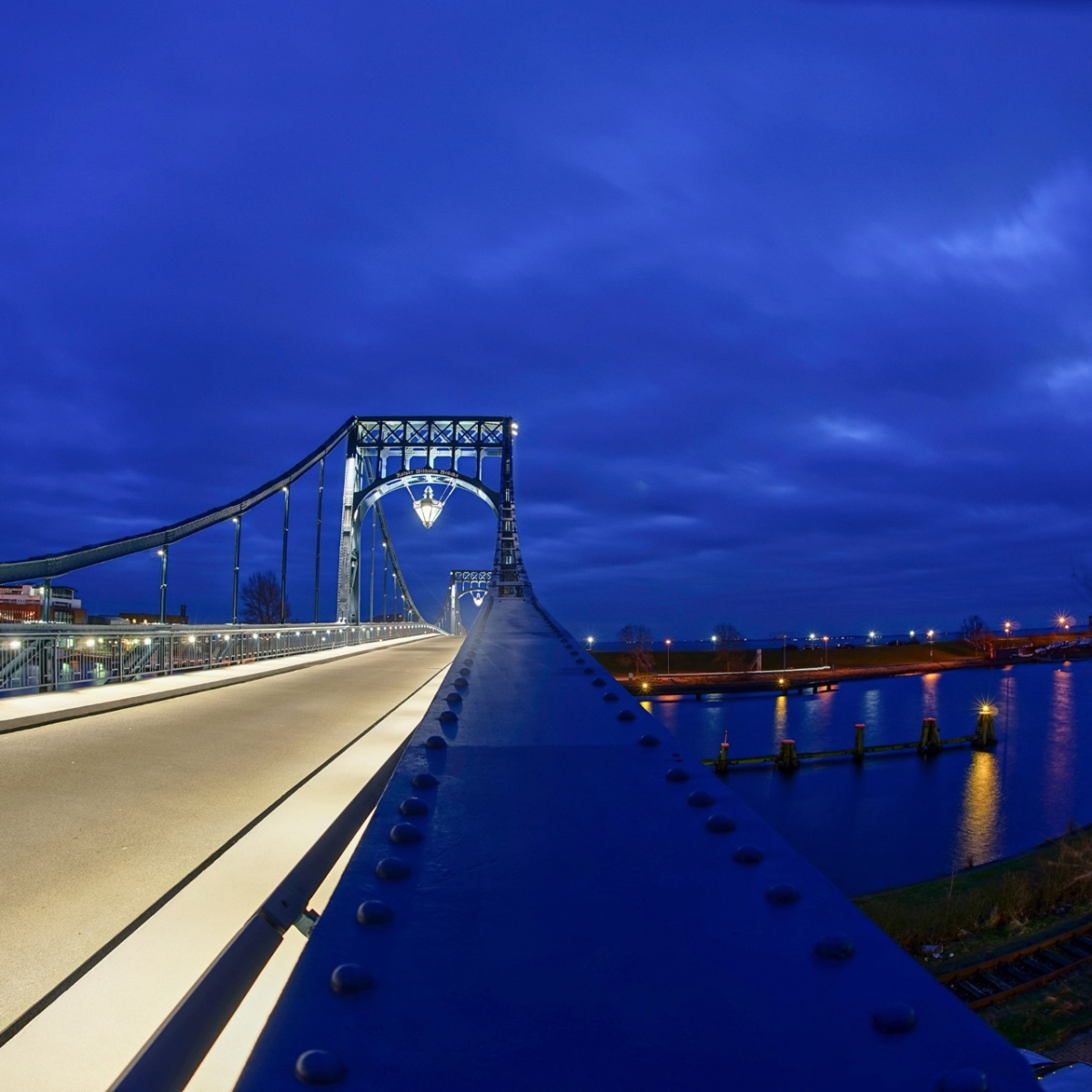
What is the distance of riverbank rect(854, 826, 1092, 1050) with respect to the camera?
49.3 ft

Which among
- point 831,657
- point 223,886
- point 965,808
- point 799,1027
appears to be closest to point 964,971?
point 223,886

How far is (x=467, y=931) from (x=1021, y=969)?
2038 centimetres

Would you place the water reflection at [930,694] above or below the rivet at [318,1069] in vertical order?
below

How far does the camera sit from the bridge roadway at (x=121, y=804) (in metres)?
3.08

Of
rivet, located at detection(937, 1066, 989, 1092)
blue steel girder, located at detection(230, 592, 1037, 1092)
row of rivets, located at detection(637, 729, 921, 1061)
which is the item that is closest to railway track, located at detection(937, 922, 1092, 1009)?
row of rivets, located at detection(637, 729, 921, 1061)

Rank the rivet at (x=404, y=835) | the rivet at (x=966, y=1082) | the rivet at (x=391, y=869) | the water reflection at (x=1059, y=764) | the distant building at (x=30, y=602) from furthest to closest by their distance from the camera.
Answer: the water reflection at (x=1059, y=764), the distant building at (x=30, y=602), the rivet at (x=404, y=835), the rivet at (x=391, y=869), the rivet at (x=966, y=1082)

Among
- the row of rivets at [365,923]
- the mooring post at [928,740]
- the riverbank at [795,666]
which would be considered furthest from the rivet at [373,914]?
the mooring post at [928,740]

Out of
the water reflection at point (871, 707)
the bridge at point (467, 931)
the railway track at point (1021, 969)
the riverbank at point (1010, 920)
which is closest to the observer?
the bridge at point (467, 931)

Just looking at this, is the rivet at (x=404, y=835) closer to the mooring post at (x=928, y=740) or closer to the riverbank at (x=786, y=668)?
the riverbank at (x=786, y=668)

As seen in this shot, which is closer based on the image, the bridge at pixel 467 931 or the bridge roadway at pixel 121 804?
the bridge at pixel 467 931

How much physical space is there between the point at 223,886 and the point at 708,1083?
3.01 metres

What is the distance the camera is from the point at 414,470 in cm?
3341

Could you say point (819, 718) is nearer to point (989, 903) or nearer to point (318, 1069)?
point (989, 903)

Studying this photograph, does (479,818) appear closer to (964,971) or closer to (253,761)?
(253,761)
